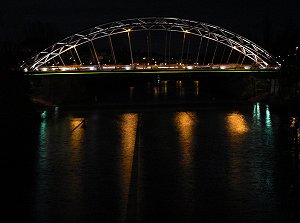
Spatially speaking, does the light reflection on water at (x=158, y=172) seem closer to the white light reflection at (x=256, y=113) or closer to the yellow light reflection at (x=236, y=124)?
the yellow light reflection at (x=236, y=124)

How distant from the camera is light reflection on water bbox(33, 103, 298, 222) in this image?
17.1m

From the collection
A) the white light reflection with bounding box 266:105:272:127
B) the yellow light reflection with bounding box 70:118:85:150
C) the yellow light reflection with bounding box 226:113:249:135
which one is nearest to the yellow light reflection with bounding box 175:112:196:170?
the yellow light reflection with bounding box 226:113:249:135

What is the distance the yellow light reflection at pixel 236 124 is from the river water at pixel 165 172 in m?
0.08

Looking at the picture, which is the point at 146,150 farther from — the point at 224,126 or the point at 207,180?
the point at 224,126

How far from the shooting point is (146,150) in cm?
3150

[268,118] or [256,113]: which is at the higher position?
[268,118]

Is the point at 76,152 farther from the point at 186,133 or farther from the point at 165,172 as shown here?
the point at 186,133

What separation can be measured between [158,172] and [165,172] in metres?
0.27

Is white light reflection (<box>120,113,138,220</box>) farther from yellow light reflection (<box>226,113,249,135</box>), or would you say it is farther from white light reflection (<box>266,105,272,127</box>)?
white light reflection (<box>266,105,272,127</box>)

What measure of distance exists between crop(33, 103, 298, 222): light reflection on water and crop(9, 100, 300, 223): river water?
0.03m

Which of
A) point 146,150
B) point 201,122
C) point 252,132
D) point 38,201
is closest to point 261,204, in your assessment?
point 38,201

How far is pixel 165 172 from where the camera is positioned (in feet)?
78.7

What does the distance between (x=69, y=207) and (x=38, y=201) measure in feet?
4.70

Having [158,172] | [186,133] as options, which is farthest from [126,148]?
[186,133]
